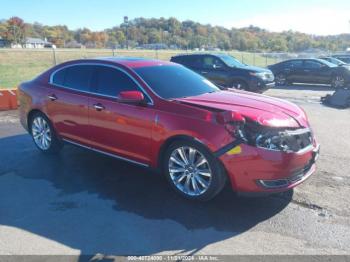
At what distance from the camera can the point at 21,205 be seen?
4.34 meters

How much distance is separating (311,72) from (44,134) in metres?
15.2

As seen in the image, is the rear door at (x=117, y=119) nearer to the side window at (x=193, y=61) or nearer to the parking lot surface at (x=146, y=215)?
the parking lot surface at (x=146, y=215)

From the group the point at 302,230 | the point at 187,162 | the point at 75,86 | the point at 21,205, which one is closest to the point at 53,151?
the point at 75,86

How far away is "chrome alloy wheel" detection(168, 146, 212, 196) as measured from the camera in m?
4.24

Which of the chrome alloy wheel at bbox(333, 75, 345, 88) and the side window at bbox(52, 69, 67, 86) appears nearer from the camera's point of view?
the side window at bbox(52, 69, 67, 86)

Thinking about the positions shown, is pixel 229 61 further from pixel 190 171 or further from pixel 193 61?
pixel 190 171

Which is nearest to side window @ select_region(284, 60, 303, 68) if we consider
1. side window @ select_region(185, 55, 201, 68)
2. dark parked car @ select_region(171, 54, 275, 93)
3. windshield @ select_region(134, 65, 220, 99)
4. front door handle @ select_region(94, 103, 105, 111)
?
dark parked car @ select_region(171, 54, 275, 93)

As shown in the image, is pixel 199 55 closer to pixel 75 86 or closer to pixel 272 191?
Result: pixel 75 86

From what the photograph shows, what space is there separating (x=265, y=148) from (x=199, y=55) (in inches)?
434

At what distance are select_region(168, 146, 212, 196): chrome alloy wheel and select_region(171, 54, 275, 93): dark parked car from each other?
9.08m

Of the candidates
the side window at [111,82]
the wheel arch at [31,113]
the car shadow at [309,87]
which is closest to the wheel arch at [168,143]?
the side window at [111,82]

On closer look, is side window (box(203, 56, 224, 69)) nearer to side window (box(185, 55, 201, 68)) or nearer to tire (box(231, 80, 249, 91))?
side window (box(185, 55, 201, 68))

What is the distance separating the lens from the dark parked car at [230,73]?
13359 millimetres

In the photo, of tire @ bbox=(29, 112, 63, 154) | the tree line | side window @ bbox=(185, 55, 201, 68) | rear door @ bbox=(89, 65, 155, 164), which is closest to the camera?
rear door @ bbox=(89, 65, 155, 164)
